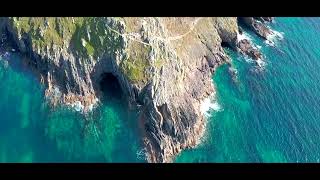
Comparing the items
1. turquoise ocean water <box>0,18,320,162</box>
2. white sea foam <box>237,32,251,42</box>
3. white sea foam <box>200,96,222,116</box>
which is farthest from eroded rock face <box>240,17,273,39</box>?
white sea foam <box>200,96,222,116</box>

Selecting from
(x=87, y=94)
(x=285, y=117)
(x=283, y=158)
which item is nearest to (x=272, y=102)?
(x=285, y=117)

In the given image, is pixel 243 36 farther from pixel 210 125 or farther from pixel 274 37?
pixel 210 125

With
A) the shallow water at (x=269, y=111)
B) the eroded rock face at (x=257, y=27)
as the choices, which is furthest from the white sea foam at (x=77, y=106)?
the eroded rock face at (x=257, y=27)

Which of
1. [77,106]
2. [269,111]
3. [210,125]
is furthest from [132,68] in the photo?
[269,111]

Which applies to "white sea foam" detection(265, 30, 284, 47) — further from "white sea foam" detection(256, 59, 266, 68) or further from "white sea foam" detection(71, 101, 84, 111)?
"white sea foam" detection(71, 101, 84, 111)
